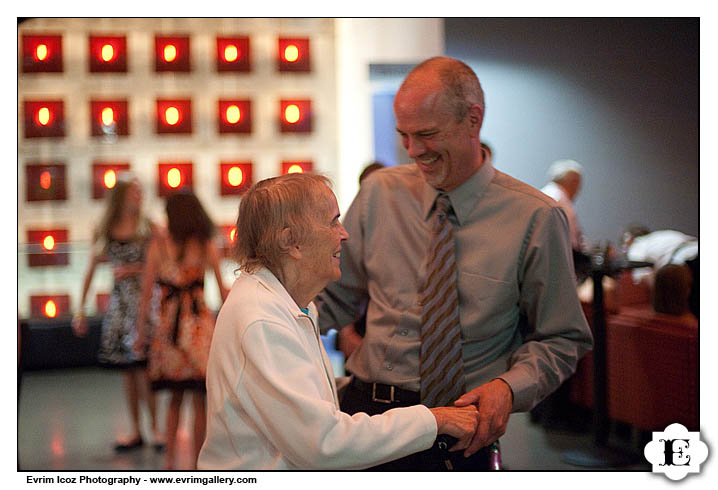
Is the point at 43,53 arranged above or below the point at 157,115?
above

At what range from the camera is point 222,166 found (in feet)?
17.5

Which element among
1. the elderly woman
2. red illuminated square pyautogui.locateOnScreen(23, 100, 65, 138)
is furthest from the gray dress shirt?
red illuminated square pyautogui.locateOnScreen(23, 100, 65, 138)

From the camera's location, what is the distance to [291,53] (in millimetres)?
5375

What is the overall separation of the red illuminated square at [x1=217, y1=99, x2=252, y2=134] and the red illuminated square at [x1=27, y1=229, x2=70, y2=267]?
58.8 inches

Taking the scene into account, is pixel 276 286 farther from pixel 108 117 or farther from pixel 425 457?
pixel 108 117

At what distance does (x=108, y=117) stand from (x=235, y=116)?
90 centimetres

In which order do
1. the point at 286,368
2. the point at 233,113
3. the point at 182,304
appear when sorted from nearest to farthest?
the point at 286,368 < the point at 182,304 < the point at 233,113

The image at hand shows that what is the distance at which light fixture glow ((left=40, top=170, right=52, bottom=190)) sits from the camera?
534 cm

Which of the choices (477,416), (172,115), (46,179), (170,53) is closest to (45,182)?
(46,179)

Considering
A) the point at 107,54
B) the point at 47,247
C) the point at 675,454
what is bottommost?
the point at 675,454

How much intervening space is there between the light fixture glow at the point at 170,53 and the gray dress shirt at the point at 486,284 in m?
3.26

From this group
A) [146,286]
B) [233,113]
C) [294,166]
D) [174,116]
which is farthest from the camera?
[294,166]

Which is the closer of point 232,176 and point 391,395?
point 391,395
